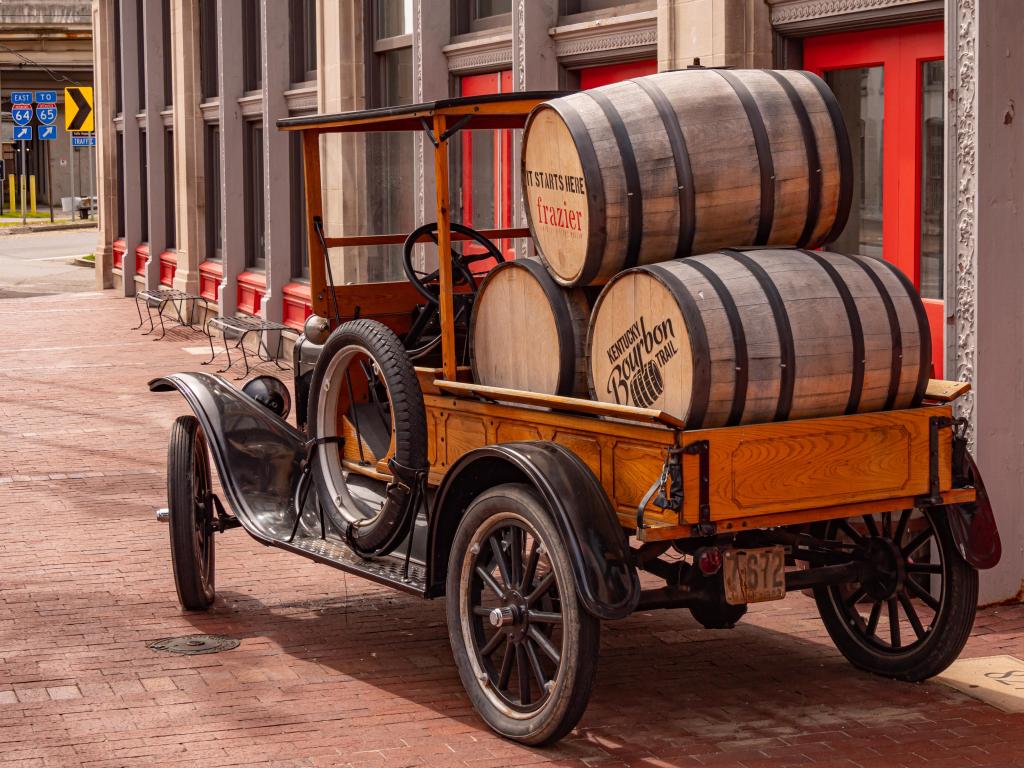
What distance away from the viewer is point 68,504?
10.3 m

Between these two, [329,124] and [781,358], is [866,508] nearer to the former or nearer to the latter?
[781,358]

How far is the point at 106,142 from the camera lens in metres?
28.8

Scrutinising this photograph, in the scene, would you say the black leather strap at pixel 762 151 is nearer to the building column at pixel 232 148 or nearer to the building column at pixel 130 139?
the building column at pixel 232 148

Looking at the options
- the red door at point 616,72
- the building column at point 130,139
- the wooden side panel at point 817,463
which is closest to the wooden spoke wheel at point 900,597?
the wooden side panel at point 817,463

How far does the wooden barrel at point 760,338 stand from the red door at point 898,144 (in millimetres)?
2278

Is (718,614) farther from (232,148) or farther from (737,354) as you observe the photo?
(232,148)

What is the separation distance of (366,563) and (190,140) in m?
16.6

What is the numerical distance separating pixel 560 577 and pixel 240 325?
12.8 m

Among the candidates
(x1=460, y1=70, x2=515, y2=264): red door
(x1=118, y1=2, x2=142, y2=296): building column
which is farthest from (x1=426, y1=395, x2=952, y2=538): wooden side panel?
(x1=118, y1=2, x2=142, y2=296): building column

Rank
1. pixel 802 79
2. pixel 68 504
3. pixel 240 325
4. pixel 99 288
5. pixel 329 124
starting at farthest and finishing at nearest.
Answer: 1. pixel 99 288
2. pixel 240 325
3. pixel 68 504
4. pixel 329 124
5. pixel 802 79

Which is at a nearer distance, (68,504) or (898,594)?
(898,594)

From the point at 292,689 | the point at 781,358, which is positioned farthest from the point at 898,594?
the point at 292,689

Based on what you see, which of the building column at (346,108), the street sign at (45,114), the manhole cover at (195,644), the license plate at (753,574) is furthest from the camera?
the street sign at (45,114)

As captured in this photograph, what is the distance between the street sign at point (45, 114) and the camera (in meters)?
51.9
